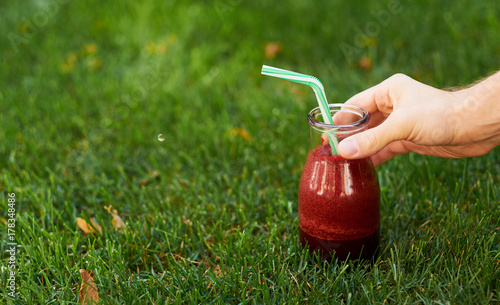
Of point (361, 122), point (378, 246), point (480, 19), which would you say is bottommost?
point (378, 246)

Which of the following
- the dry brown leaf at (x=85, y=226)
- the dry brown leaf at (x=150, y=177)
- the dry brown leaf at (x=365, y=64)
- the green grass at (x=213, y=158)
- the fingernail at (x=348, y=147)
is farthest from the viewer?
the dry brown leaf at (x=365, y=64)

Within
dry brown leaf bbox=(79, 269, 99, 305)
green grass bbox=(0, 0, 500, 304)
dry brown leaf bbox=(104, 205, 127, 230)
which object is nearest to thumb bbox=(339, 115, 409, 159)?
green grass bbox=(0, 0, 500, 304)

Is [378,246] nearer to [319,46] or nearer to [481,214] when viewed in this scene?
[481,214]

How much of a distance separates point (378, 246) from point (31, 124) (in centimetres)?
256

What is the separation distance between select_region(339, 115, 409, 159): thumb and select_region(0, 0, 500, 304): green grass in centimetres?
49

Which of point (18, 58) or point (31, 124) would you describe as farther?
point (18, 58)

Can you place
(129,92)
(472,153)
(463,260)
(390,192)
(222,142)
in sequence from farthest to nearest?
(129,92) → (222,142) → (390,192) → (472,153) → (463,260)

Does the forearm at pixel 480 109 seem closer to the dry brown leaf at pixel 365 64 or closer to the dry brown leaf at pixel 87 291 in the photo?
the dry brown leaf at pixel 87 291

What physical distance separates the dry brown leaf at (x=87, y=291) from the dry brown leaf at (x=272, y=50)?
8.61 feet

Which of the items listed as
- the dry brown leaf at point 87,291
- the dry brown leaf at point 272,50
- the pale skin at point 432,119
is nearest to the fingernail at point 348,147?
the pale skin at point 432,119

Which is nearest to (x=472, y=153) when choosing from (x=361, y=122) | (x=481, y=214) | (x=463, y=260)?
(x=481, y=214)

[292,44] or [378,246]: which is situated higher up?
[292,44]

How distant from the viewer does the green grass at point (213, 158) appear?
1.89 m

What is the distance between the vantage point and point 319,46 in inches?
163
